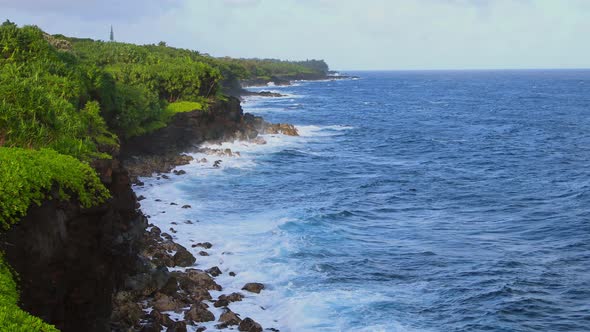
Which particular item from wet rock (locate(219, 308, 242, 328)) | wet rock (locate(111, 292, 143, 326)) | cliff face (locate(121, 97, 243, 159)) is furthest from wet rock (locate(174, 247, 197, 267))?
cliff face (locate(121, 97, 243, 159))

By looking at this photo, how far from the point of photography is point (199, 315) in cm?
2492

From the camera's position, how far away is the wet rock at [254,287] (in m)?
28.0

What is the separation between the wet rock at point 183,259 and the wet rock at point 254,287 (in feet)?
13.8

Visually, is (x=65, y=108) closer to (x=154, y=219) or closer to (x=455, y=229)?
(x=154, y=219)

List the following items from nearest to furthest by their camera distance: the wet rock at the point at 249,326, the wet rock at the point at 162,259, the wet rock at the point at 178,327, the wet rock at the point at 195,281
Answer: the wet rock at the point at 178,327 → the wet rock at the point at 249,326 → the wet rock at the point at 195,281 → the wet rock at the point at 162,259

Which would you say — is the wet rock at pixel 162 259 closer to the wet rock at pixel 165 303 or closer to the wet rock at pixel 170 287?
the wet rock at pixel 170 287

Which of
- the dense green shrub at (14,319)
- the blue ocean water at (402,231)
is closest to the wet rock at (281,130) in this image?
the blue ocean water at (402,231)

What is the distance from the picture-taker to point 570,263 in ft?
105

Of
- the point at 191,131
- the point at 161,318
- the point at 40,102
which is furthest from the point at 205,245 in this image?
the point at 191,131

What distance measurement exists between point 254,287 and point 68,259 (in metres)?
10.7

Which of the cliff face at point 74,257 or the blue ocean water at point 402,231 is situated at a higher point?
the cliff face at point 74,257

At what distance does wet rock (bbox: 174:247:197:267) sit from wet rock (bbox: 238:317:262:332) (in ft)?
24.9

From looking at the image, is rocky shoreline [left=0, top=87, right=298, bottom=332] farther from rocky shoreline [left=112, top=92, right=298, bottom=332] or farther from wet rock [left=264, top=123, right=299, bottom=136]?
wet rock [left=264, top=123, right=299, bottom=136]

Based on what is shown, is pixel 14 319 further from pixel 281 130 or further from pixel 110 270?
pixel 281 130
